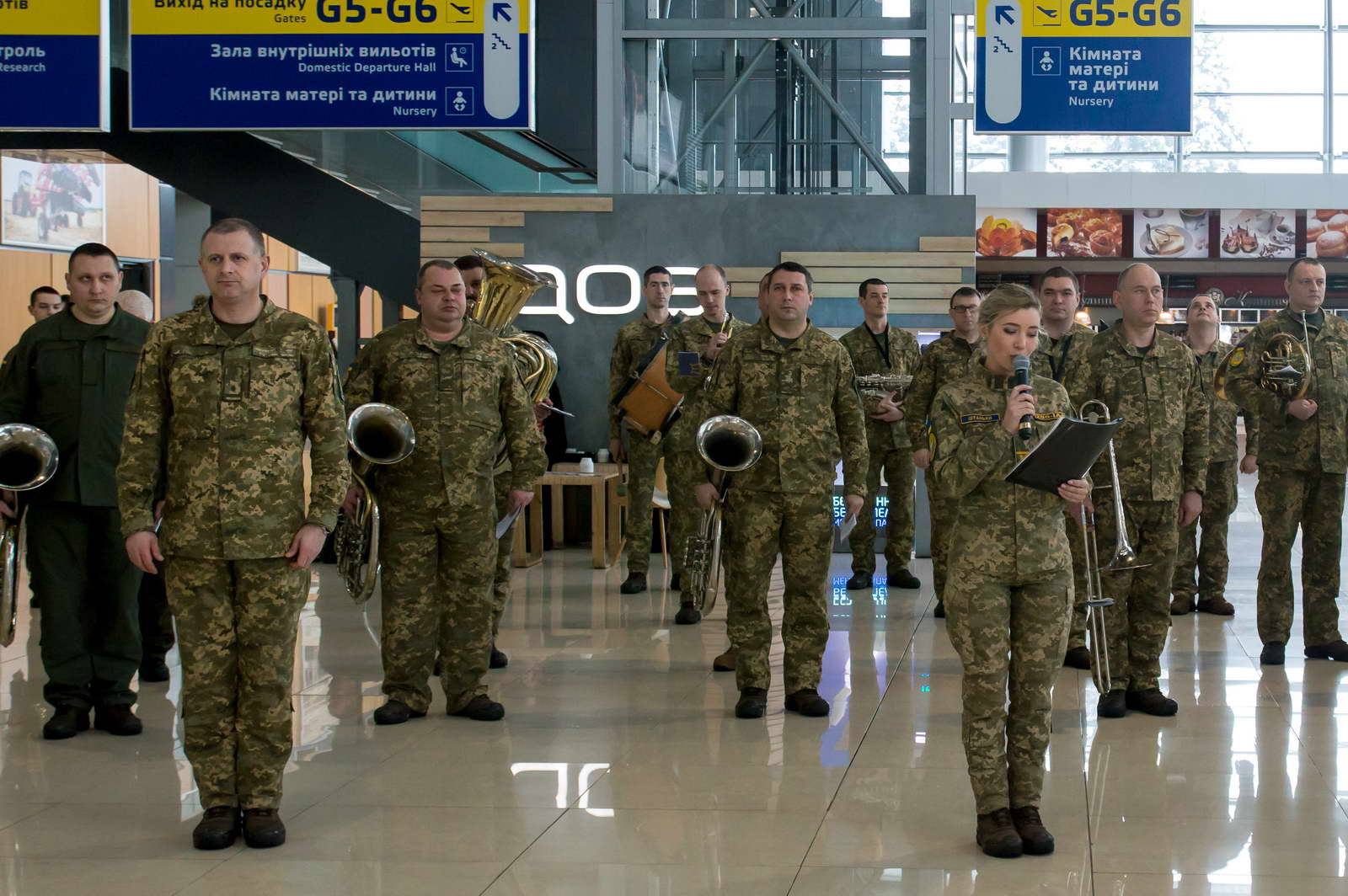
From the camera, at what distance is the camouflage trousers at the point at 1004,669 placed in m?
3.86

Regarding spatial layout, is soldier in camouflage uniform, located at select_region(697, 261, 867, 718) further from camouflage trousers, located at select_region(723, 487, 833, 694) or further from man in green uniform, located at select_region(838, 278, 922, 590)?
man in green uniform, located at select_region(838, 278, 922, 590)

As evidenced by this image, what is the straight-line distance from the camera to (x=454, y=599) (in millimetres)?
5289

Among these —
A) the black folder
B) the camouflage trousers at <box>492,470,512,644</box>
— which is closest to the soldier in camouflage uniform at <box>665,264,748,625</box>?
the camouflage trousers at <box>492,470,512,644</box>

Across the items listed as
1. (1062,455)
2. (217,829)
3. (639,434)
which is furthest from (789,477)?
(639,434)

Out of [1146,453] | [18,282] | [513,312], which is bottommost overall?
[1146,453]

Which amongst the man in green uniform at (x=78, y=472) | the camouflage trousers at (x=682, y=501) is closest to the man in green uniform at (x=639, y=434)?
the camouflage trousers at (x=682, y=501)

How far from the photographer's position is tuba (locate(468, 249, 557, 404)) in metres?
6.57

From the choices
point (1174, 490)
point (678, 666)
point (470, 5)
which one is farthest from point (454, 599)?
point (470, 5)

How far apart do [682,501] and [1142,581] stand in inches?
112

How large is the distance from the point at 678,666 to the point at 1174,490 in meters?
2.28

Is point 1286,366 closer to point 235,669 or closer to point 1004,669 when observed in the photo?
point 1004,669

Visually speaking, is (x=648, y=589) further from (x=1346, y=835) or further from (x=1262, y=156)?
(x=1262, y=156)

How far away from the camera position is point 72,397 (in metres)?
5.16

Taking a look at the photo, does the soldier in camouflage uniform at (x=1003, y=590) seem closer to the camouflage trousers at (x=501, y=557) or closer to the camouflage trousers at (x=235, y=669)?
the camouflage trousers at (x=235, y=669)
